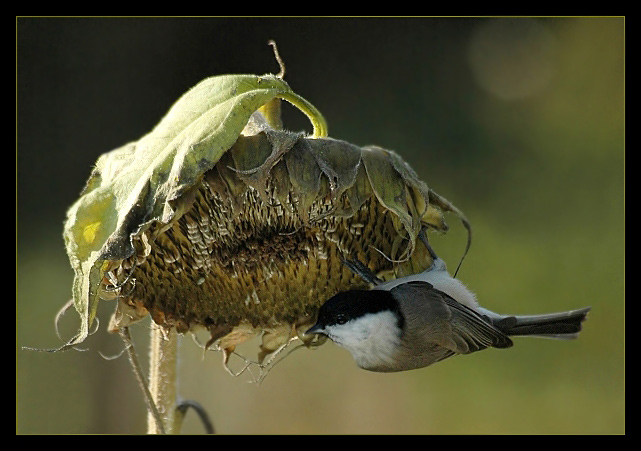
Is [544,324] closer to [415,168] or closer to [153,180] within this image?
[153,180]

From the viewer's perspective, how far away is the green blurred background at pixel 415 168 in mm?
3166

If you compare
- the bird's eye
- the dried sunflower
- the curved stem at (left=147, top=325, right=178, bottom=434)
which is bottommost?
the curved stem at (left=147, top=325, right=178, bottom=434)

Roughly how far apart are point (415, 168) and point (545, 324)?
201 cm

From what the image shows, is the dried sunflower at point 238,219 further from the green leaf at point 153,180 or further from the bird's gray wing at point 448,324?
the bird's gray wing at point 448,324

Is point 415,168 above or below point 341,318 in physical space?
above

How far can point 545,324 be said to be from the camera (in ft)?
6.14

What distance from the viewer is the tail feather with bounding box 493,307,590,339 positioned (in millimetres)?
1869

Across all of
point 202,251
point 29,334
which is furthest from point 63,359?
point 202,251

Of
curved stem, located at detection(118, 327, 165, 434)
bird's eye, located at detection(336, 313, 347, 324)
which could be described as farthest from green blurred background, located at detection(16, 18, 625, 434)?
curved stem, located at detection(118, 327, 165, 434)

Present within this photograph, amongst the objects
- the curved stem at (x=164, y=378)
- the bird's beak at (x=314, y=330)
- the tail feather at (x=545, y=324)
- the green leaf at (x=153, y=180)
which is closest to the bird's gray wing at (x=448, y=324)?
the tail feather at (x=545, y=324)

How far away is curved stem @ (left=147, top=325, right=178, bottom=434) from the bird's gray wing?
430 millimetres

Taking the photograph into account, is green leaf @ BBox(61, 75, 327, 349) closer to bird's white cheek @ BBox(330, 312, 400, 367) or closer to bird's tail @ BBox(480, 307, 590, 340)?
bird's white cheek @ BBox(330, 312, 400, 367)

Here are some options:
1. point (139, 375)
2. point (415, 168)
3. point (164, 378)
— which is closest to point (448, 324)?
point (164, 378)

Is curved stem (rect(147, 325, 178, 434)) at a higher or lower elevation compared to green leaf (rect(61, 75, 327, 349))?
lower
